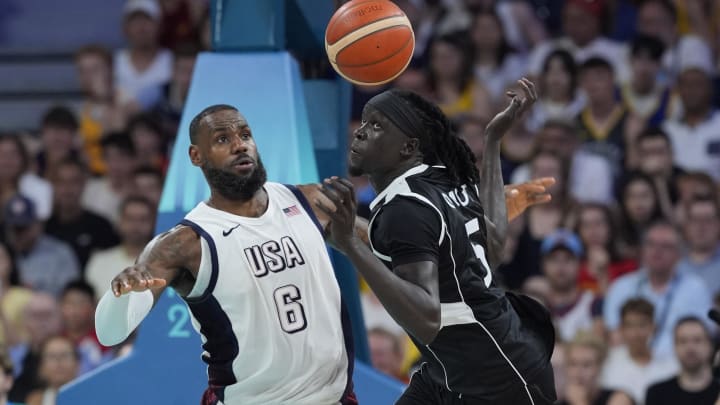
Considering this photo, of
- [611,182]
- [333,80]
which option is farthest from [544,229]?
[333,80]

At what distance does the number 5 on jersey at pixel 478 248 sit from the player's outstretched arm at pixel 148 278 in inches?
42.0

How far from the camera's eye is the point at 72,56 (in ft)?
40.0

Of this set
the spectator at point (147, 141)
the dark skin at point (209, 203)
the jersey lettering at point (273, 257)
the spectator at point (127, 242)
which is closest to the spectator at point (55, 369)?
the spectator at point (127, 242)

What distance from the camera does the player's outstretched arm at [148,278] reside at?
5.18 meters

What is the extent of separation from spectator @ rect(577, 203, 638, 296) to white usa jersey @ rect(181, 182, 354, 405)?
14.1ft

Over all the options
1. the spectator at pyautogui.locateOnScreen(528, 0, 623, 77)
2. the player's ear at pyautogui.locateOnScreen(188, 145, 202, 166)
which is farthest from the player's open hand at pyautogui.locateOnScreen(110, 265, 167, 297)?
the spectator at pyautogui.locateOnScreen(528, 0, 623, 77)

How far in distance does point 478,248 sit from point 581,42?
6.12 metres

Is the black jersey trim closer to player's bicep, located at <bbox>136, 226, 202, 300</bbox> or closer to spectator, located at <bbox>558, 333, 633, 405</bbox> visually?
player's bicep, located at <bbox>136, 226, 202, 300</bbox>

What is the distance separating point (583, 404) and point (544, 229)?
166cm

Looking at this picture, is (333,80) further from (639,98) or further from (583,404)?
(639,98)

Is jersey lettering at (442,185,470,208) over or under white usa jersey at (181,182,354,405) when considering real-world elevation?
over

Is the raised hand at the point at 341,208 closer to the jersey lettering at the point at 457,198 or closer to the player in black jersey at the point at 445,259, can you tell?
the player in black jersey at the point at 445,259

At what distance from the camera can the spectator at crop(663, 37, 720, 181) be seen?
405 inches

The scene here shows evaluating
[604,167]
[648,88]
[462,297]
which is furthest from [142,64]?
[462,297]
